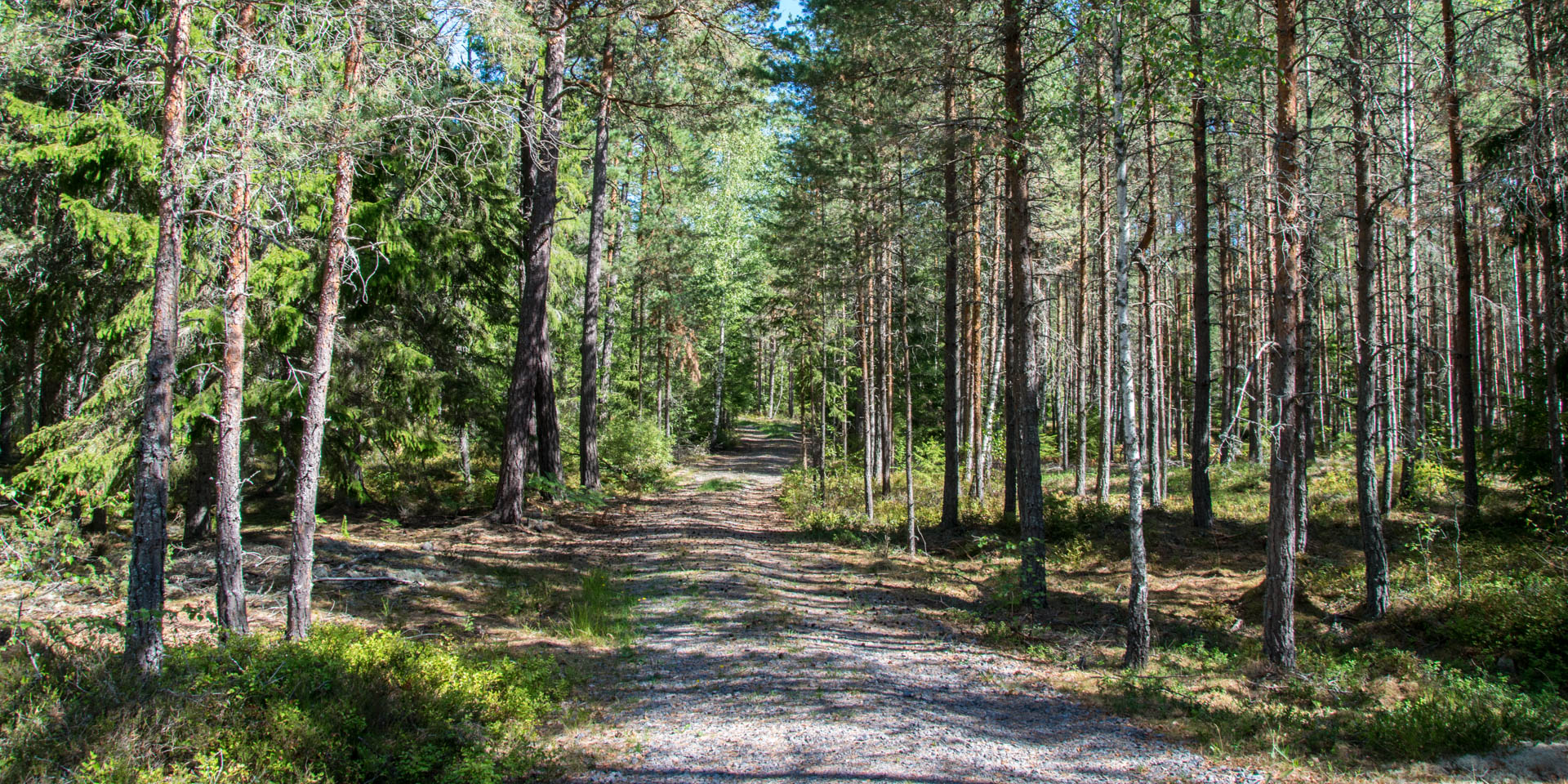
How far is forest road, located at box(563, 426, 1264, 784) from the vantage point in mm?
5617

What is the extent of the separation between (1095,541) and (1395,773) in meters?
9.53

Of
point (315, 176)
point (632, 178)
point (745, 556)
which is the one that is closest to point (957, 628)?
point (745, 556)

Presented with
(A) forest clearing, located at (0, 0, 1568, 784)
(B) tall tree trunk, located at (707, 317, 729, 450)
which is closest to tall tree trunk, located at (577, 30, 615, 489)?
(A) forest clearing, located at (0, 0, 1568, 784)

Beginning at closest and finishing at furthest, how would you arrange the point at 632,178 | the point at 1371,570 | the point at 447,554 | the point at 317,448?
1. the point at 317,448
2. the point at 1371,570
3. the point at 447,554
4. the point at 632,178

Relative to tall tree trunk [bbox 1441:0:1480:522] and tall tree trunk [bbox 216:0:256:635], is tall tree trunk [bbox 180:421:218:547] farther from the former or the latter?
tall tree trunk [bbox 1441:0:1480:522]

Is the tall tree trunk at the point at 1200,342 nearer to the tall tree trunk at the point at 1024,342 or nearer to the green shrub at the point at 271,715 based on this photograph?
the tall tree trunk at the point at 1024,342

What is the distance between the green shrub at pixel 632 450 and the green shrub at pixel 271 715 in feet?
46.9

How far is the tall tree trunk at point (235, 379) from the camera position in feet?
20.9

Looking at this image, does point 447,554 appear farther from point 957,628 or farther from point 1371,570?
point 1371,570

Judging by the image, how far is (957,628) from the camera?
32.9 feet

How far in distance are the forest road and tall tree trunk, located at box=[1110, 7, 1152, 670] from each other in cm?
117

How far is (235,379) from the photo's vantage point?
6.54 metres

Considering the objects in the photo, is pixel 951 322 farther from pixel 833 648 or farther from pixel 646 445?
pixel 646 445

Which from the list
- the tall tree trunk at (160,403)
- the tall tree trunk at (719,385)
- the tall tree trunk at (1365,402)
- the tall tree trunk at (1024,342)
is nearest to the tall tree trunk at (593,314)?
the tall tree trunk at (1024,342)
